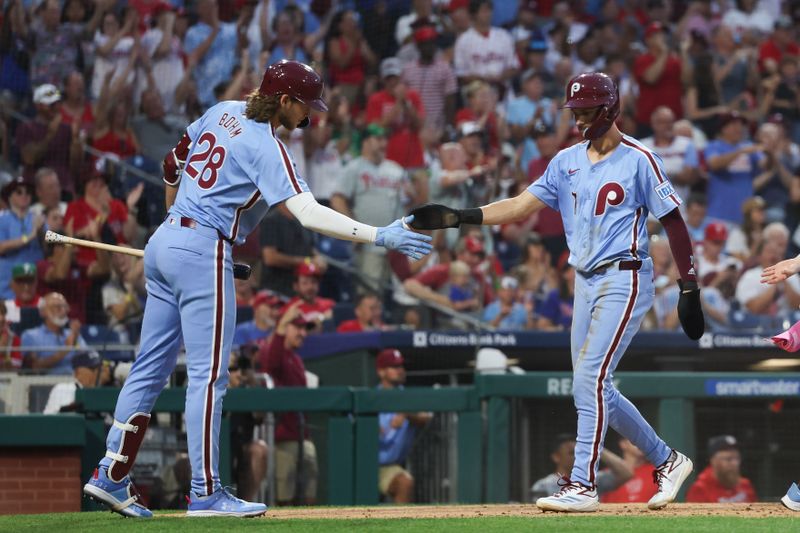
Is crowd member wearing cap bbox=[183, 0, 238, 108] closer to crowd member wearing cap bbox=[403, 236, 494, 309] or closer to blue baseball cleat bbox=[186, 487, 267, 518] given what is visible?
crowd member wearing cap bbox=[403, 236, 494, 309]

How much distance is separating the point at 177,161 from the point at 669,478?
8.71 feet

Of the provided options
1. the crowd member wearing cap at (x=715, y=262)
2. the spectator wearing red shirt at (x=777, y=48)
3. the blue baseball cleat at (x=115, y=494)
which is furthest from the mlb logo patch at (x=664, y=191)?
the spectator wearing red shirt at (x=777, y=48)

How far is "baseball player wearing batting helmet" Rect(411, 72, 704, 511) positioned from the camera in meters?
5.89

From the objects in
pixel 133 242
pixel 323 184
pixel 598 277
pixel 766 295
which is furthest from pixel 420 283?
pixel 598 277

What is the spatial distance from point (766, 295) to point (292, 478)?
5337 mm

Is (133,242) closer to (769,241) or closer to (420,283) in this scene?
(420,283)

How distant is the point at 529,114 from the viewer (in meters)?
13.8

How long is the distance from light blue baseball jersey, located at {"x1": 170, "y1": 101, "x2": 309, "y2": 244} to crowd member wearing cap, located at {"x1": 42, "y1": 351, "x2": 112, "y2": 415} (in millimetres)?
3358

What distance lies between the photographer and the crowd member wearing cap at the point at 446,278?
1137 cm

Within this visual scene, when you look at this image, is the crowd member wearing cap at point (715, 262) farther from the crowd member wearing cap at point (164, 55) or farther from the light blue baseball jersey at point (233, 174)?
the light blue baseball jersey at point (233, 174)

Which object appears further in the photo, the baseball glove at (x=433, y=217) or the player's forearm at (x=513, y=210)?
the player's forearm at (x=513, y=210)

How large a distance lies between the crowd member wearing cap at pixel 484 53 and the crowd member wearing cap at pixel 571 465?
234 inches

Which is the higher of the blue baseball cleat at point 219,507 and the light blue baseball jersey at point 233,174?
the light blue baseball jersey at point 233,174

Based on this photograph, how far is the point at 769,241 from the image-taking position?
12.5 m
